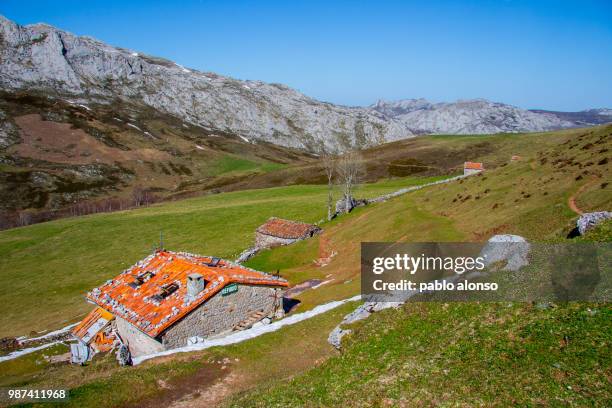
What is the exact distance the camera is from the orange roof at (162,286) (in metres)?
34.7

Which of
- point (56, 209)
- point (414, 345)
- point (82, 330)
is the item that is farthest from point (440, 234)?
point (56, 209)

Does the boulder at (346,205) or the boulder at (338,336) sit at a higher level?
the boulder at (346,205)

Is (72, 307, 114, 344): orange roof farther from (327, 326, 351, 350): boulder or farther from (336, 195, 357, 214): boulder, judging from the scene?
(336, 195, 357, 214): boulder

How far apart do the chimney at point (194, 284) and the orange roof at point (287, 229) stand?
31544 mm

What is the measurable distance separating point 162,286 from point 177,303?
4.33 meters

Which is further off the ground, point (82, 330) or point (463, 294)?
point (463, 294)

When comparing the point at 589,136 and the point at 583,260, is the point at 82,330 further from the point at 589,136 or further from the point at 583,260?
the point at 589,136

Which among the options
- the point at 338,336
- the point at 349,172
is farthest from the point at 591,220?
the point at 349,172

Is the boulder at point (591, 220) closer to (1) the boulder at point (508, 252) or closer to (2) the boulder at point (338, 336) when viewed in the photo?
(1) the boulder at point (508, 252)

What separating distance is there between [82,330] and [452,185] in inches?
1969

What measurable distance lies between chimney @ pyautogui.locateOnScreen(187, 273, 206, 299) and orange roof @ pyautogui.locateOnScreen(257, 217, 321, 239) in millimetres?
31544

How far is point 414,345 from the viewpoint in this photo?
2027cm
